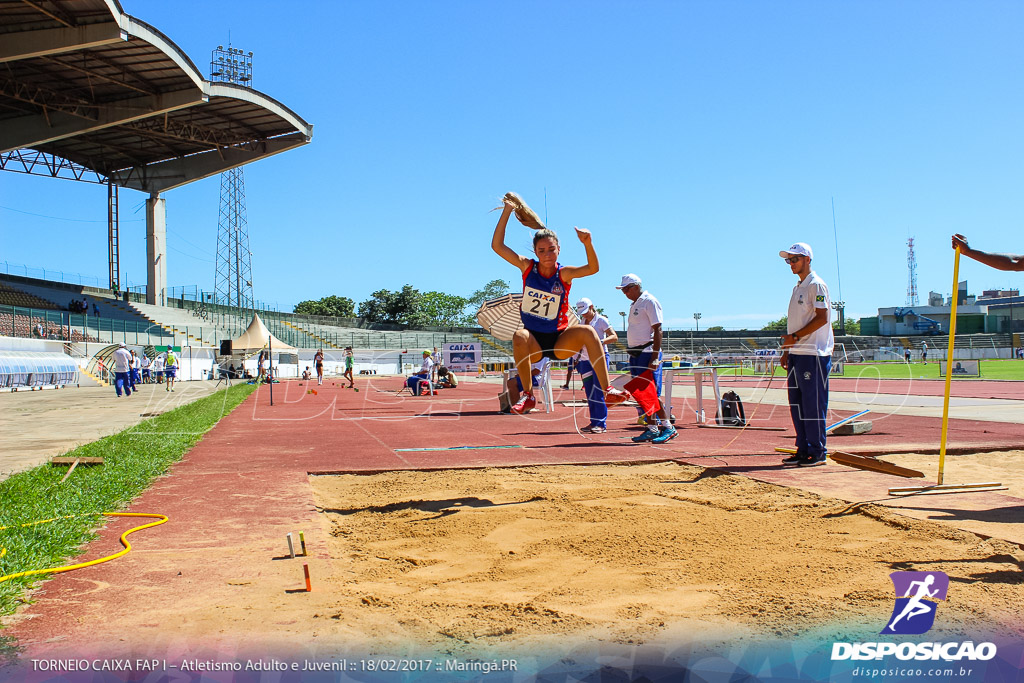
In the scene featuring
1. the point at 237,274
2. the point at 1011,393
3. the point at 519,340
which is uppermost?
the point at 237,274

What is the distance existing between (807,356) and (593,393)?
3.42 metres

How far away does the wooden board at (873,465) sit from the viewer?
5938mm

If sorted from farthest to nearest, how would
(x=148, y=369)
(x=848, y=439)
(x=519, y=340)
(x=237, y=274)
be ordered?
(x=237, y=274)
(x=148, y=369)
(x=848, y=439)
(x=519, y=340)

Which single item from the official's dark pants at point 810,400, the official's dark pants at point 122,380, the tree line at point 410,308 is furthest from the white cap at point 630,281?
the tree line at point 410,308

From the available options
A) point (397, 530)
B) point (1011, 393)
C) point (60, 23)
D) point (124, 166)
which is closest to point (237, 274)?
point (124, 166)

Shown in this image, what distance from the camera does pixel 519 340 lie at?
6484 mm

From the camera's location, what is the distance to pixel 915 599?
2.99m

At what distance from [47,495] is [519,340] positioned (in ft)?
13.5

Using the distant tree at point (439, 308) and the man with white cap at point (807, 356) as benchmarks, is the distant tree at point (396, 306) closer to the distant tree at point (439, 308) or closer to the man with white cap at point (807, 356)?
the distant tree at point (439, 308)

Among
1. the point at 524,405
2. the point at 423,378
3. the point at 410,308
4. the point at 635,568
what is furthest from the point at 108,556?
the point at 410,308

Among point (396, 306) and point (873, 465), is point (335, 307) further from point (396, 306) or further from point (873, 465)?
point (873, 465)

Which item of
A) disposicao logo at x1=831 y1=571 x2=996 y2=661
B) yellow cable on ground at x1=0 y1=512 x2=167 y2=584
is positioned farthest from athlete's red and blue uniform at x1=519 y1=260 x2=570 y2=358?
disposicao logo at x1=831 y1=571 x2=996 y2=661

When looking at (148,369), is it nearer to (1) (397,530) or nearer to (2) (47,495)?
(2) (47,495)

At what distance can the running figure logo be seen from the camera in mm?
2746
